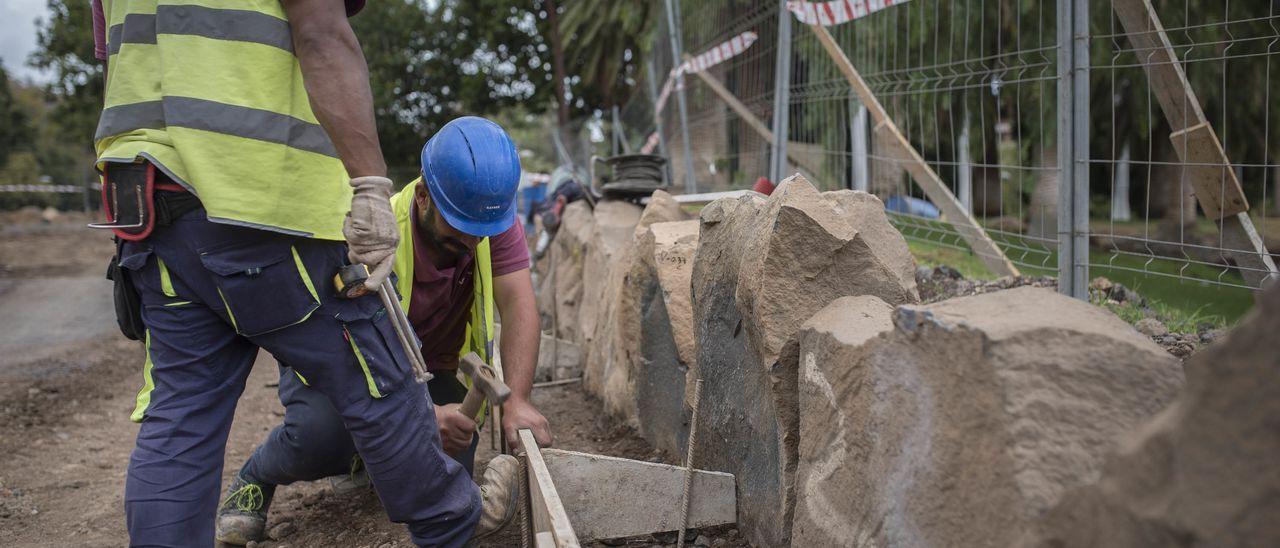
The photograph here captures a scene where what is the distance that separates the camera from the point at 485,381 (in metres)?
2.48

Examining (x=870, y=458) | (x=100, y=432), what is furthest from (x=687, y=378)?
(x=100, y=432)

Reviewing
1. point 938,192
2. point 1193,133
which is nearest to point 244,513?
point 938,192

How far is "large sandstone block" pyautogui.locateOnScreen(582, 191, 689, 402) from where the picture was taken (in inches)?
150

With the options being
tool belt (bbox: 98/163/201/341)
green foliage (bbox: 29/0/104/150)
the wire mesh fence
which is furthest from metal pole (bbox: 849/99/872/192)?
green foliage (bbox: 29/0/104/150)

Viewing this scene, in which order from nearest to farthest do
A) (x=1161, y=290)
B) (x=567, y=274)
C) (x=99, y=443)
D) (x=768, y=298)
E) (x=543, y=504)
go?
(x=543, y=504) < (x=768, y=298) < (x=99, y=443) < (x=1161, y=290) < (x=567, y=274)

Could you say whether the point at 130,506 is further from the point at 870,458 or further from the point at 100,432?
the point at 100,432

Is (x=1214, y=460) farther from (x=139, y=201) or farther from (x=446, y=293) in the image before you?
(x=446, y=293)

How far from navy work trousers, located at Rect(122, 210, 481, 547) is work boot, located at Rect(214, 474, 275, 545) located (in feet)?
2.65

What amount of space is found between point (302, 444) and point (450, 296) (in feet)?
2.12

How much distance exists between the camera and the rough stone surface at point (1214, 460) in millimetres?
909

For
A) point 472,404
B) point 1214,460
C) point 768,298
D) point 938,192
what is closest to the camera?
point 1214,460

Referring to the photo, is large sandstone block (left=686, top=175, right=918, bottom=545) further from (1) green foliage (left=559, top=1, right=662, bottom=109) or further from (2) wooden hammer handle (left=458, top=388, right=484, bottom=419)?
(1) green foliage (left=559, top=1, right=662, bottom=109)

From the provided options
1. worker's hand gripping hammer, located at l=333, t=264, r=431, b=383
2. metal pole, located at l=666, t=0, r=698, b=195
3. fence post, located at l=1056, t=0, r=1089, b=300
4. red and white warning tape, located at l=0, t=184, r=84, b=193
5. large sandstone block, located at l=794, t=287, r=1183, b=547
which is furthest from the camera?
red and white warning tape, located at l=0, t=184, r=84, b=193

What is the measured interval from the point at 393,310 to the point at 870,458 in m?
1.14
